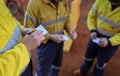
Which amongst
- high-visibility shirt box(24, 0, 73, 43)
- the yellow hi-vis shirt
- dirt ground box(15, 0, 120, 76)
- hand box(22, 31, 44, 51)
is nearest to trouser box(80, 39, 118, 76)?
dirt ground box(15, 0, 120, 76)

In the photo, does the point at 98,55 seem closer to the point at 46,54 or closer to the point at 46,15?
the point at 46,54

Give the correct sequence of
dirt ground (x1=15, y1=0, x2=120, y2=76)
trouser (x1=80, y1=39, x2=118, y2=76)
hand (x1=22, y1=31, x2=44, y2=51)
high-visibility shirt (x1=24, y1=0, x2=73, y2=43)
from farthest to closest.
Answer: dirt ground (x1=15, y1=0, x2=120, y2=76) → trouser (x1=80, y1=39, x2=118, y2=76) → high-visibility shirt (x1=24, y1=0, x2=73, y2=43) → hand (x1=22, y1=31, x2=44, y2=51)

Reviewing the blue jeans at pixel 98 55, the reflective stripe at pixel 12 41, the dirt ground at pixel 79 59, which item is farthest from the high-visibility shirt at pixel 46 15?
the dirt ground at pixel 79 59

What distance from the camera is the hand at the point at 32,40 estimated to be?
106cm

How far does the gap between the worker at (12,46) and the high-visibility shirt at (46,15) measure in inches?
11.2

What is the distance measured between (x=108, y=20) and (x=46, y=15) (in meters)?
0.49

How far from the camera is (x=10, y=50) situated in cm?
97

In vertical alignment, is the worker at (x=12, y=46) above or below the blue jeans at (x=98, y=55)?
above

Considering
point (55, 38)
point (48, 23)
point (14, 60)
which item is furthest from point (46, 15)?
point (14, 60)

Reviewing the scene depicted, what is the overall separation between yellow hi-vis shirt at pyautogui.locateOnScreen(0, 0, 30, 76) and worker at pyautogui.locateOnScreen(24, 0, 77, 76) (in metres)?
0.33

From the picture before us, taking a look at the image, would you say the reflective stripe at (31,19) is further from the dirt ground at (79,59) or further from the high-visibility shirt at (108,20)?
the dirt ground at (79,59)

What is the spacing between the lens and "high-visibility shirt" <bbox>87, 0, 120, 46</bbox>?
156 centimetres

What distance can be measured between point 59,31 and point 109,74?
35.7 inches

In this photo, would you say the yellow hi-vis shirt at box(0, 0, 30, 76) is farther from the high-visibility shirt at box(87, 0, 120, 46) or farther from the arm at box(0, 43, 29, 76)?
the high-visibility shirt at box(87, 0, 120, 46)
